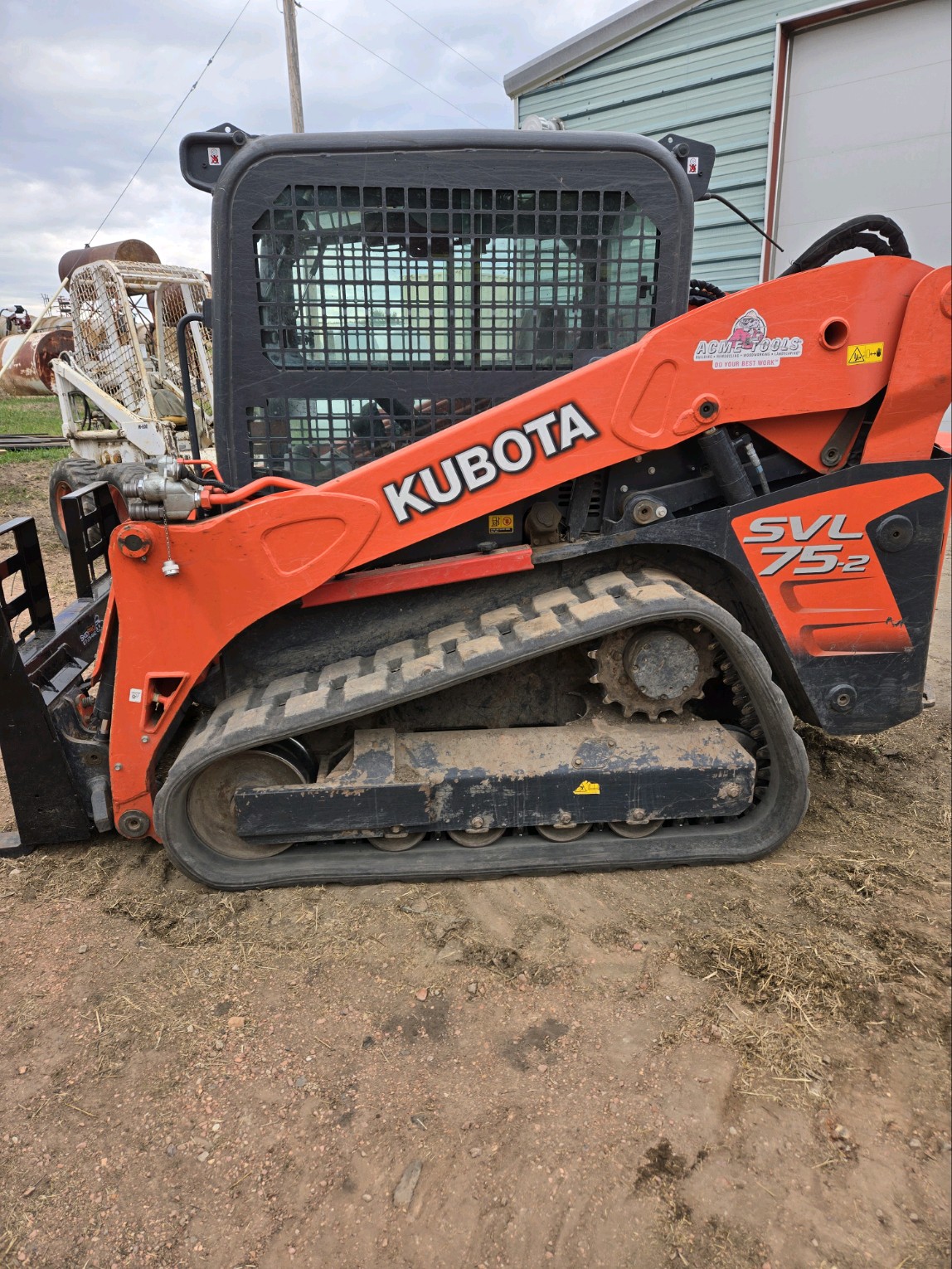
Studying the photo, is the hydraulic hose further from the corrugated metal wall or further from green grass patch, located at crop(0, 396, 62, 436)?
green grass patch, located at crop(0, 396, 62, 436)

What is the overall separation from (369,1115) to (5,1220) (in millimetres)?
870

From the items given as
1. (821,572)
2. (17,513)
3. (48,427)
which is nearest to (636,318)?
(821,572)

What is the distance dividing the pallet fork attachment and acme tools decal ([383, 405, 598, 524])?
5.16 ft

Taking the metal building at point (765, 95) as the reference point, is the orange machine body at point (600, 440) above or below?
below

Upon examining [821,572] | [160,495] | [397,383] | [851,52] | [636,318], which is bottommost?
[821,572]

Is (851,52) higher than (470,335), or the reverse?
(851,52)

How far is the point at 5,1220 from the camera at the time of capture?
191cm

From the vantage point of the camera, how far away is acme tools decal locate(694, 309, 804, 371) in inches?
110

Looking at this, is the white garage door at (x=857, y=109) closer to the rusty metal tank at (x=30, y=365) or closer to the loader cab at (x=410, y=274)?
the loader cab at (x=410, y=274)

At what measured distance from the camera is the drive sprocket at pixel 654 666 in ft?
9.87

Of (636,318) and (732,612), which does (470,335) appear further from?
(732,612)

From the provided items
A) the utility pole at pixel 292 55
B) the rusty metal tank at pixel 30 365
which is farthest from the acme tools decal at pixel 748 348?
the rusty metal tank at pixel 30 365

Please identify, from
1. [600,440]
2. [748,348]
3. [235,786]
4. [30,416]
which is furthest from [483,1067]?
[30,416]

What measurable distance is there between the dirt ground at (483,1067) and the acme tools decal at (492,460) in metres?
1.48
